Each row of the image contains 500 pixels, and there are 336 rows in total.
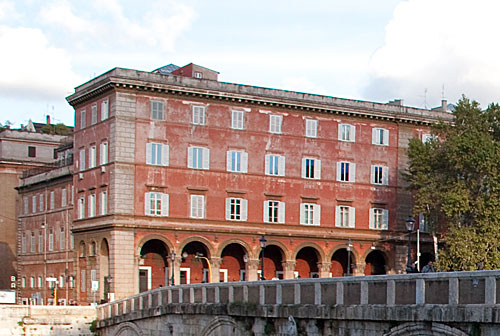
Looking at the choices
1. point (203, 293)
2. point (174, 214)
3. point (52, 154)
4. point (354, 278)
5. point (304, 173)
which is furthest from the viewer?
point (52, 154)

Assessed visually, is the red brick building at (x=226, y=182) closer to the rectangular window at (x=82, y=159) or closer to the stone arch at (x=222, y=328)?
the rectangular window at (x=82, y=159)

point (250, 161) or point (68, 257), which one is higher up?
point (250, 161)

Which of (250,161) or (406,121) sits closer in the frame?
(250,161)

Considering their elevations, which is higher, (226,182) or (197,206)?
(226,182)

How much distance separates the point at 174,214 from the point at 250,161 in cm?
773

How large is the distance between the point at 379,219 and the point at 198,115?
1856cm

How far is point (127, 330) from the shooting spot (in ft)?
176

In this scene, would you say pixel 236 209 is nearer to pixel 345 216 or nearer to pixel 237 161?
pixel 237 161

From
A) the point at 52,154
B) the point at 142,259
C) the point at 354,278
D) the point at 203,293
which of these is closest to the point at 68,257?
the point at 142,259

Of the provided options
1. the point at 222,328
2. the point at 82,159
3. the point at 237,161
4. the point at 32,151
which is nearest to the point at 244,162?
the point at 237,161

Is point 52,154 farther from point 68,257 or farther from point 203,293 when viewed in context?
point 203,293

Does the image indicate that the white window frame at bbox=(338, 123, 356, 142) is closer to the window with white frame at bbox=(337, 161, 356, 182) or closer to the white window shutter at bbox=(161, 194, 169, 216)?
the window with white frame at bbox=(337, 161, 356, 182)

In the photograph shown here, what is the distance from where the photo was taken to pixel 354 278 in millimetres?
30453

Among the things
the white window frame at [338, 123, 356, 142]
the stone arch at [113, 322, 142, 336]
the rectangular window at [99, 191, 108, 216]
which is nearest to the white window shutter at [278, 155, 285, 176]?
the white window frame at [338, 123, 356, 142]
